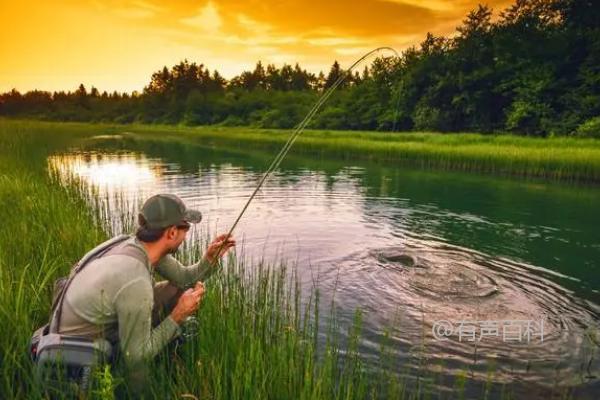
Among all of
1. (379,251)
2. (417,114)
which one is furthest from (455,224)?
(417,114)

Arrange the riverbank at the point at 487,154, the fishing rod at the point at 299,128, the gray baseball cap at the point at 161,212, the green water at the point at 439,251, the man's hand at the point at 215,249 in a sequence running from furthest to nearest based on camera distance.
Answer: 1. the riverbank at the point at 487,154
2. the green water at the point at 439,251
3. the man's hand at the point at 215,249
4. the fishing rod at the point at 299,128
5. the gray baseball cap at the point at 161,212

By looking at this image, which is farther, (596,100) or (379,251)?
(596,100)

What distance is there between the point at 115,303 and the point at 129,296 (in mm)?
108

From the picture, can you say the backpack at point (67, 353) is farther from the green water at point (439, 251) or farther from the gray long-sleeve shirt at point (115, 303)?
the green water at point (439, 251)

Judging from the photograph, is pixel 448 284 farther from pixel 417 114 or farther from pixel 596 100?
pixel 417 114

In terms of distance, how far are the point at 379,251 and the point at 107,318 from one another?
7361 millimetres

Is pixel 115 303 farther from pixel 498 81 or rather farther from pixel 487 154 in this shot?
pixel 498 81

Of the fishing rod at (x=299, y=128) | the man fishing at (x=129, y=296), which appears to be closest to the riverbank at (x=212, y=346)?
the man fishing at (x=129, y=296)

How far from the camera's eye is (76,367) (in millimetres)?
2709

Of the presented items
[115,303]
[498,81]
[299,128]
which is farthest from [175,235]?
[498,81]

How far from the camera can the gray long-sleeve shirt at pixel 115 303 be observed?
2664 millimetres

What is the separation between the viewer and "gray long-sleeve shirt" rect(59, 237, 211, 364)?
266cm

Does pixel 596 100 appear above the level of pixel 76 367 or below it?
above

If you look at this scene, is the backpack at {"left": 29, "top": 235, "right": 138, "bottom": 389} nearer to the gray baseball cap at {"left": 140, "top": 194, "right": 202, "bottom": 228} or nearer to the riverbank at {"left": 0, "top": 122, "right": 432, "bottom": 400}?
the riverbank at {"left": 0, "top": 122, "right": 432, "bottom": 400}
